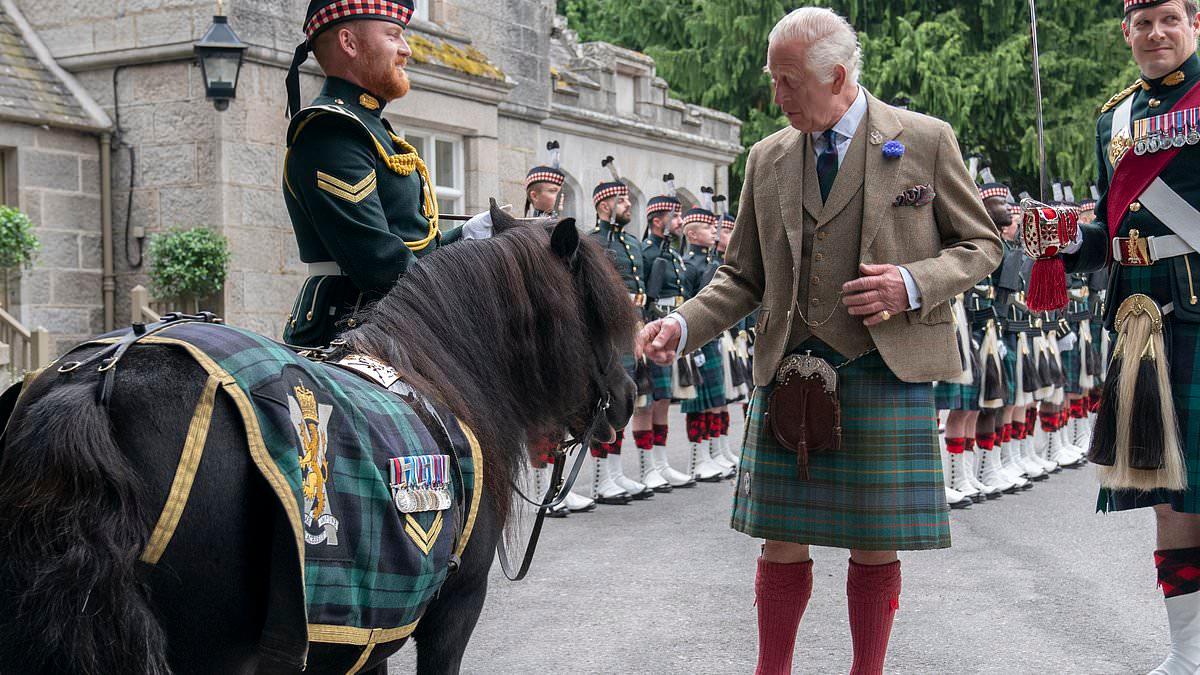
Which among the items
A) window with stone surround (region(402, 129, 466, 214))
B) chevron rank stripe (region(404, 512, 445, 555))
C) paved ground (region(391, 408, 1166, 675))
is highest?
window with stone surround (region(402, 129, 466, 214))

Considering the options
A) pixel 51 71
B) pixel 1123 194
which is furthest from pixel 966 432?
pixel 51 71

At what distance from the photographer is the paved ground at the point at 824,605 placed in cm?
488

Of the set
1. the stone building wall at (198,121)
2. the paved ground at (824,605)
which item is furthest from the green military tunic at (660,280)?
the stone building wall at (198,121)

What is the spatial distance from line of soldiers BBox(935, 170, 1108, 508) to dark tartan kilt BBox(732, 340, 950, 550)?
514 centimetres

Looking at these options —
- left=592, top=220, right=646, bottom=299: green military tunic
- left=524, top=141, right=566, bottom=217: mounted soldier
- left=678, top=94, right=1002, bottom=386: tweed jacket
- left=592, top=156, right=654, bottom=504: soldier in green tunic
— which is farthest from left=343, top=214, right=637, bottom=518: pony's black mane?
left=592, top=220, right=646, bottom=299: green military tunic

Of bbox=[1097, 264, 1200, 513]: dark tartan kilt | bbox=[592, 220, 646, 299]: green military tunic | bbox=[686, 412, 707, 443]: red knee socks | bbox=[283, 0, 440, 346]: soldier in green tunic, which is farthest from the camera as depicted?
bbox=[686, 412, 707, 443]: red knee socks

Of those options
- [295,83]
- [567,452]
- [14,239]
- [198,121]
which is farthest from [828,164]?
[198,121]

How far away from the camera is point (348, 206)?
353 cm

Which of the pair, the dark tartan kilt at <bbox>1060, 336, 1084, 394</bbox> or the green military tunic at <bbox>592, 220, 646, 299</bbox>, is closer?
the green military tunic at <bbox>592, 220, 646, 299</bbox>

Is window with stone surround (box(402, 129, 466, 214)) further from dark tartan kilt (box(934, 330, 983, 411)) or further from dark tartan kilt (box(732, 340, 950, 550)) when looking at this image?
dark tartan kilt (box(732, 340, 950, 550))

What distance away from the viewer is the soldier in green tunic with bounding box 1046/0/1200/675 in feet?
12.9

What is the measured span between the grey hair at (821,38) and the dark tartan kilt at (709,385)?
7.03 metres

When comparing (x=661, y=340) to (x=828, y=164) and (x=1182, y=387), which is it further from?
(x=1182, y=387)

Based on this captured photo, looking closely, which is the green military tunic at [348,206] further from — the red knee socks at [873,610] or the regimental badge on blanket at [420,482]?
the red knee socks at [873,610]
